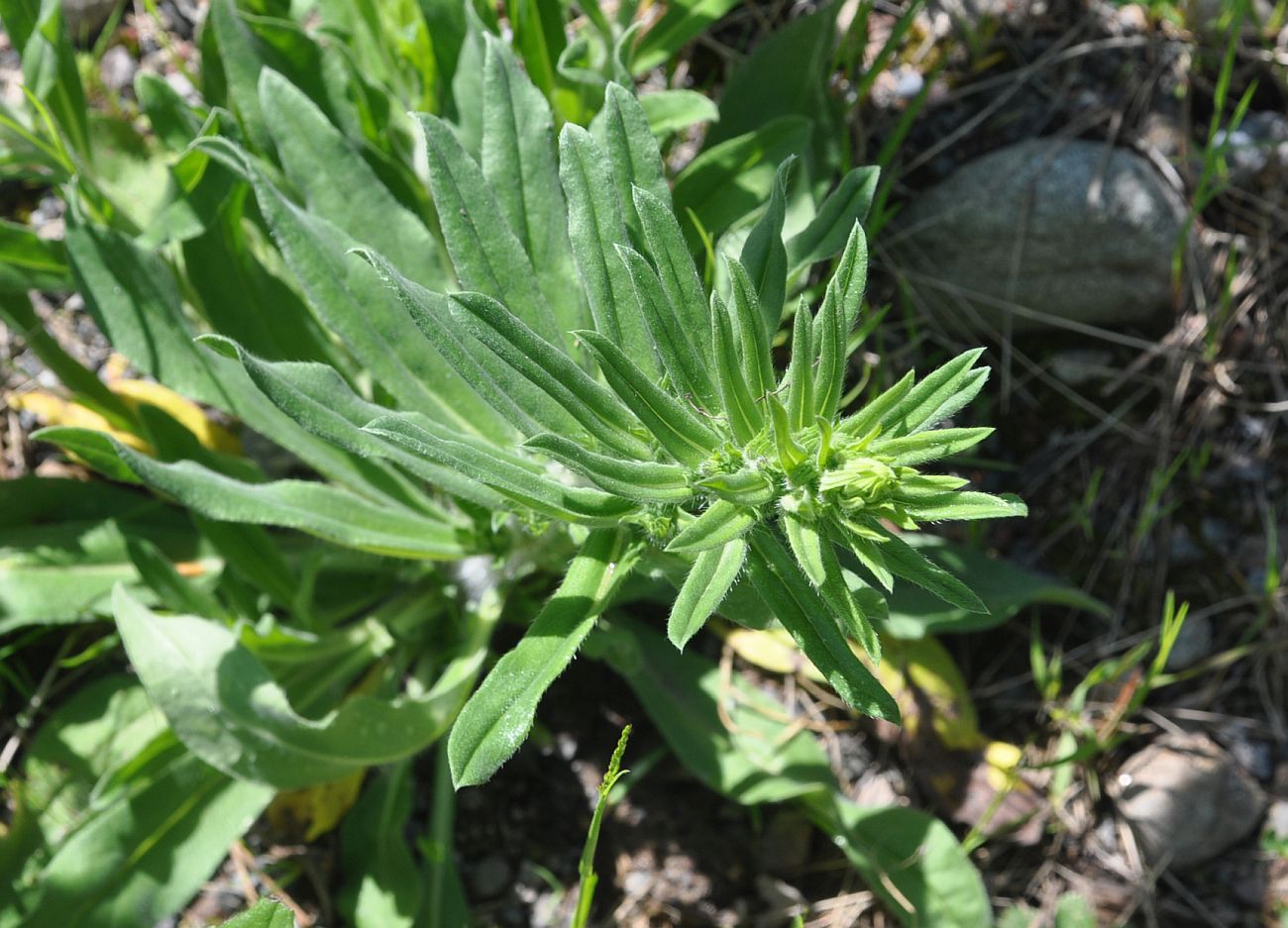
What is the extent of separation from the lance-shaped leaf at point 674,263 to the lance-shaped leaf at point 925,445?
0.43 m

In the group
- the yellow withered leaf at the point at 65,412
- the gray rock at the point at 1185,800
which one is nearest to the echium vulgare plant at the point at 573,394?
the yellow withered leaf at the point at 65,412

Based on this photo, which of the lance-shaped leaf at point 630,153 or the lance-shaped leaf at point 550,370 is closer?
the lance-shaped leaf at point 550,370

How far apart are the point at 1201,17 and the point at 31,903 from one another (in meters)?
4.40

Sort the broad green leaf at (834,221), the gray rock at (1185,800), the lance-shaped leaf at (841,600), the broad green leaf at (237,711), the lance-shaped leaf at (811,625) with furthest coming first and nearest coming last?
1. the gray rock at (1185,800)
2. the broad green leaf at (237,711)
3. the broad green leaf at (834,221)
4. the lance-shaped leaf at (811,625)
5. the lance-shaped leaf at (841,600)

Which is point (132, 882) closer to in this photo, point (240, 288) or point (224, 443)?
point (224, 443)

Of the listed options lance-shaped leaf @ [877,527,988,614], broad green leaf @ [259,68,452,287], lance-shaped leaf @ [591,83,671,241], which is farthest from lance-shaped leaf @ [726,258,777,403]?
broad green leaf @ [259,68,452,287]

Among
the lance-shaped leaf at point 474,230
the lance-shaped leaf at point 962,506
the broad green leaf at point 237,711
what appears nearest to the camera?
the lance-shaped leaf at point 962,506

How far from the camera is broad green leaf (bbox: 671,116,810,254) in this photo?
2928 millimetres

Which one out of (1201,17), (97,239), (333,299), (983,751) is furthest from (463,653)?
(1201,17)

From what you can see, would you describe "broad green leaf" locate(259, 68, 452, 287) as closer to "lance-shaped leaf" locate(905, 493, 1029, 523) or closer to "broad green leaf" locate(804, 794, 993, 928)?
"lance-shaped leaf" locate(905, 493, 1029, 523)

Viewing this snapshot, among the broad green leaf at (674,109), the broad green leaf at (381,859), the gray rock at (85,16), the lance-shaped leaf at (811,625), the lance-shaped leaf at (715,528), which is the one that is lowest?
the broad green leaf at (381,859)

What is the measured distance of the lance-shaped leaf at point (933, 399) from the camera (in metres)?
1.91

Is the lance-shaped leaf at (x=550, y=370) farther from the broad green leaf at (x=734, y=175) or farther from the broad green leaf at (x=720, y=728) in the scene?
the broad green leaf at (x=720, y=728)

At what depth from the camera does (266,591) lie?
2.93m
